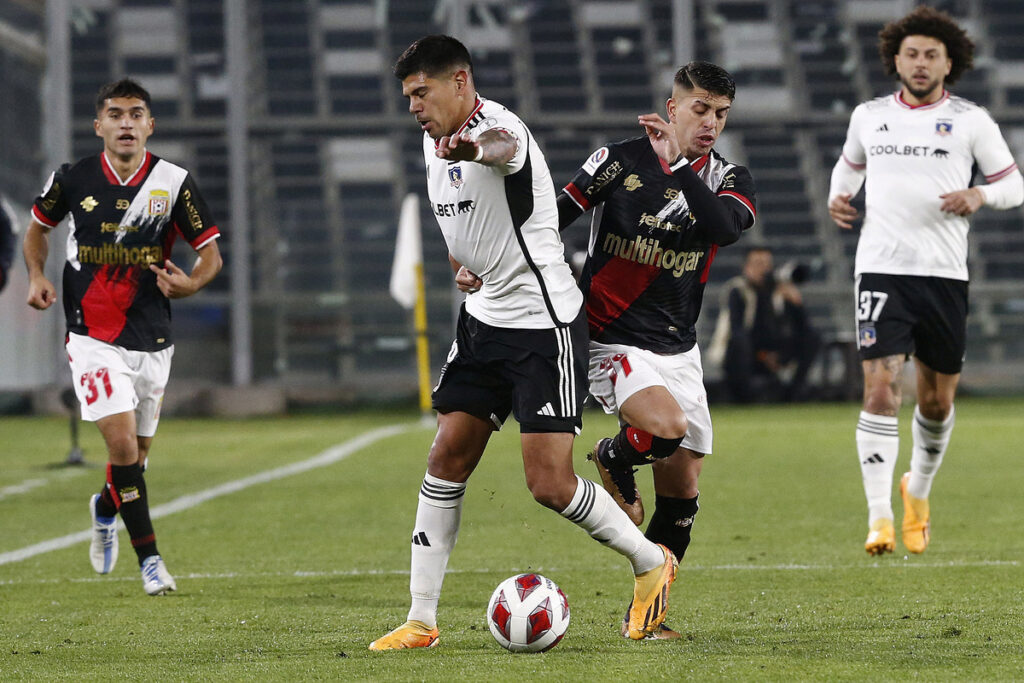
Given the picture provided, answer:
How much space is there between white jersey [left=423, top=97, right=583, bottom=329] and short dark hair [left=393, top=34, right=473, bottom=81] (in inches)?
6.4

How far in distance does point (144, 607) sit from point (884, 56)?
387 centimetres

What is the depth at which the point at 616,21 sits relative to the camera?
20688mm

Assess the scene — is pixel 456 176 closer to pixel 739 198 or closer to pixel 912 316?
pixel 739 198

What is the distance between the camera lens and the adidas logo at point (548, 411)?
4422 mm

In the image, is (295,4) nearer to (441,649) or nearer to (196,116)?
(196,116)

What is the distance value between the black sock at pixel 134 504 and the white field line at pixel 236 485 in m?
0.98

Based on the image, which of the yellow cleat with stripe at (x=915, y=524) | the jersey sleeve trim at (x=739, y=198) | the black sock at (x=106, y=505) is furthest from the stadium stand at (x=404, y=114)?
the jersey sleeve trim at (x=739, y=198)

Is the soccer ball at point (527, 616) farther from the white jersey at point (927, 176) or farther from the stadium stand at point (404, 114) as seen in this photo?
the stadium stand at point (404, 114)

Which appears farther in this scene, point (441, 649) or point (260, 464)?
point (260, 464)

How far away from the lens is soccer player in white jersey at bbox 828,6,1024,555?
643 centimetres

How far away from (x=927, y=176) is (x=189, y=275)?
10.1ft

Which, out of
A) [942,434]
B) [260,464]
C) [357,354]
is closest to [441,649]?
[942,434]

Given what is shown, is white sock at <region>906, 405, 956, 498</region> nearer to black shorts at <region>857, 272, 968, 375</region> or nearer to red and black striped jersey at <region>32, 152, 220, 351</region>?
black shorts at <region>857, 272, 968, 375</region>

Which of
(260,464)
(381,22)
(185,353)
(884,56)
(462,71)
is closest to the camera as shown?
(462,71)
